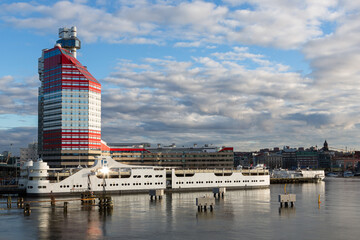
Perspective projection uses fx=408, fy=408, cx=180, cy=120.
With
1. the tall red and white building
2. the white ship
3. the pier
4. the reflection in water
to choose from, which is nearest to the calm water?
the reflection in water

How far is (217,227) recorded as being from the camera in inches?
2491

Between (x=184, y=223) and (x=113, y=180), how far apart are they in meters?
63.8

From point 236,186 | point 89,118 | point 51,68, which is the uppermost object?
point 51,68

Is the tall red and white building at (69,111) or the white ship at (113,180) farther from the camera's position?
the tall red and white building at (69,111)

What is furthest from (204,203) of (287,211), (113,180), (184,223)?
(113,180)

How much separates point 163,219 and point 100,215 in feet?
43.2

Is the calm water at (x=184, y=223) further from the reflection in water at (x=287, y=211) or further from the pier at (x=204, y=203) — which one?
the pier at (x=204, y=203)

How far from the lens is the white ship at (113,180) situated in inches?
4734

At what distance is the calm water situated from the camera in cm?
5775

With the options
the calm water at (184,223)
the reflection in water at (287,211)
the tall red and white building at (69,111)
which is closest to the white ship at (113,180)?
the calm water at (184,223)

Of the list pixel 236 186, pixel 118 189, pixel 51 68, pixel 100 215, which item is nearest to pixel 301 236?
pixel 100 215

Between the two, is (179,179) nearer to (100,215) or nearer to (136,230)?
(100,215)

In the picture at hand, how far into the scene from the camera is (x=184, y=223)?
67.8 meters

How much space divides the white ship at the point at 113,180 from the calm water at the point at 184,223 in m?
29.2
